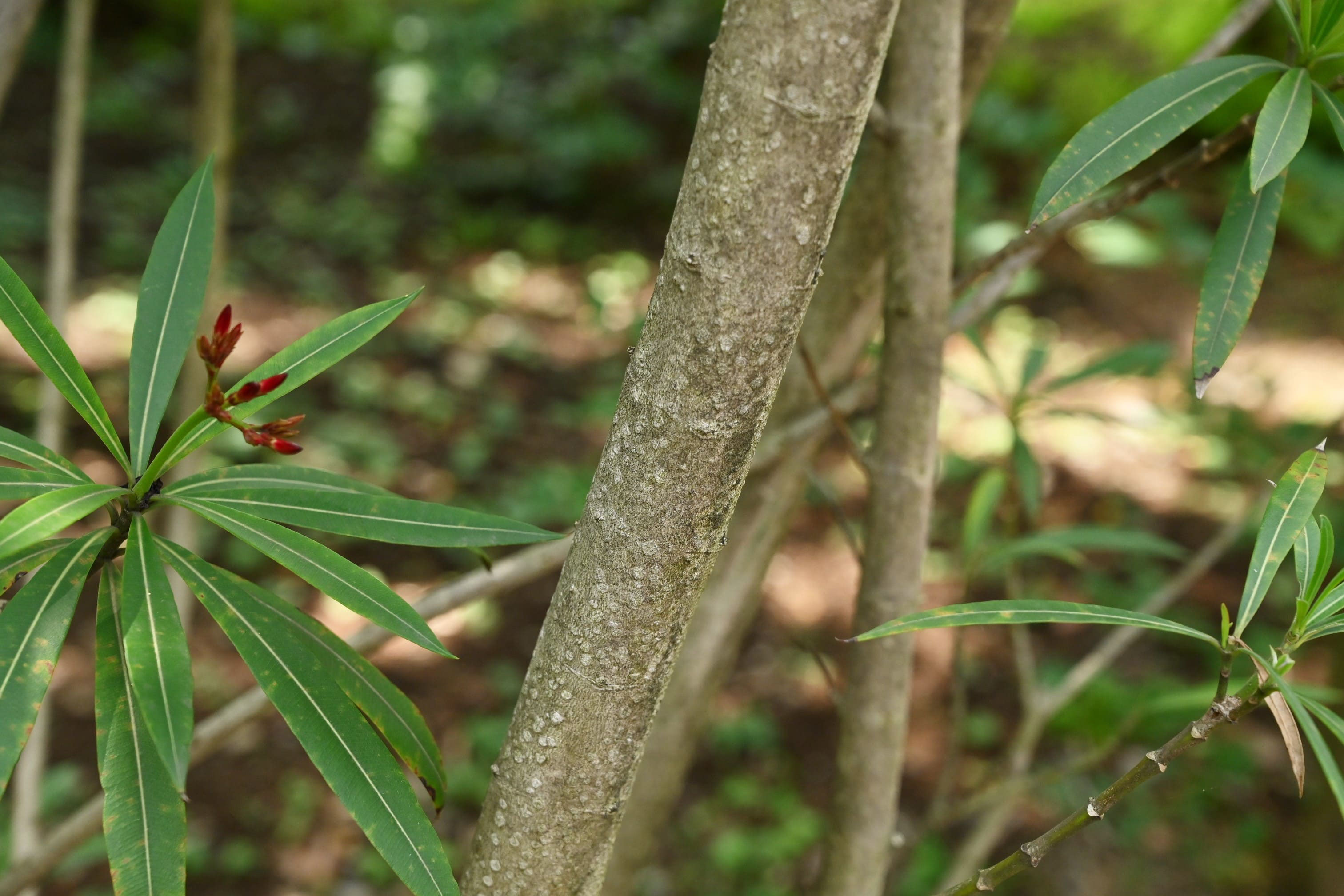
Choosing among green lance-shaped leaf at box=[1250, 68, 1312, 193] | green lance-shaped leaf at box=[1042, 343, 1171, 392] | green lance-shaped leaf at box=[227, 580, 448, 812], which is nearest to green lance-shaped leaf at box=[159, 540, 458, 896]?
green lance-shaped leaf at box=[227, 580, 448, 812]

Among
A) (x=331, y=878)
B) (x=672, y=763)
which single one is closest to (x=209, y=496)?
(x=672, y=763)

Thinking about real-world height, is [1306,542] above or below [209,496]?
below

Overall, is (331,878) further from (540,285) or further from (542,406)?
(540,285)

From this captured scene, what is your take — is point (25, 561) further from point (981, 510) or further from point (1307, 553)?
point (981, 510)

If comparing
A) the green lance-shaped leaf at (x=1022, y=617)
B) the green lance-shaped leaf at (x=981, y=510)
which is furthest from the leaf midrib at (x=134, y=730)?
the green lance-shaped leaf at (x=981, y=510)

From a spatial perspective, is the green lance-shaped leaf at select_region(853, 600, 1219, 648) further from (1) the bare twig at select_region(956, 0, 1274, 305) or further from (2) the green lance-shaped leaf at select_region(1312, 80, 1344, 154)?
(2) the green lance-shaped leaf at select_region(1312, 80, 1344, 154)

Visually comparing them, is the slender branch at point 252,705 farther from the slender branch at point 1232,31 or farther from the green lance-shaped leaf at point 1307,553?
the slender branch at point 1232,31

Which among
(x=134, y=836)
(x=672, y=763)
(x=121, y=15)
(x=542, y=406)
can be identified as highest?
(x=121, y=15)
